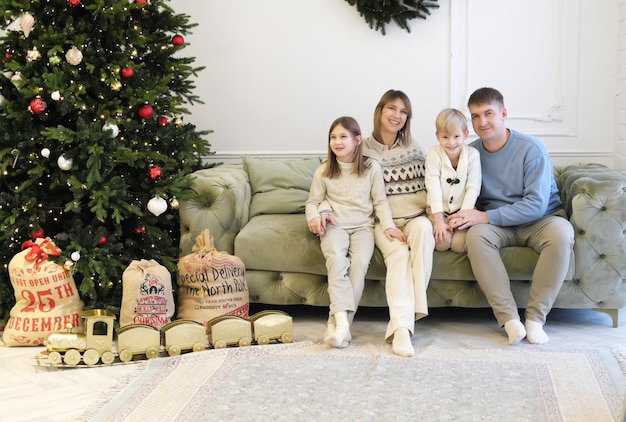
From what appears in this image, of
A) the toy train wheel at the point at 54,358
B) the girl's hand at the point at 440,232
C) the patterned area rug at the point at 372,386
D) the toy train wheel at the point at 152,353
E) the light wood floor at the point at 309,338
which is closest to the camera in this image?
the patterned area rug at the point at 372,386

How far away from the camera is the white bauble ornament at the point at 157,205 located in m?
3.24

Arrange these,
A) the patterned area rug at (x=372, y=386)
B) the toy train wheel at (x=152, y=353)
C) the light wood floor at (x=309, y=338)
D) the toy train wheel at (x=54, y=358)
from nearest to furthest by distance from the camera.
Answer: the patterned area rug at (x=372, y=386) < the light wood floor at (x=309, y=338) < the toy train wheel at (x=54, y=358) < the toy train wheel at (x=152, y=353)

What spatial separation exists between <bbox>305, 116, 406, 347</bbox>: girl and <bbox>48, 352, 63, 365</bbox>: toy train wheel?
1051mm

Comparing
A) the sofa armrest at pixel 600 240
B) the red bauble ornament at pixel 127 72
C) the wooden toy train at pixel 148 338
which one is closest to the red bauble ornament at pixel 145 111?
the red bauble ornament at pixel 127 72

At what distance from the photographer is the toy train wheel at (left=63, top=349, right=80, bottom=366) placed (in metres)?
2.76

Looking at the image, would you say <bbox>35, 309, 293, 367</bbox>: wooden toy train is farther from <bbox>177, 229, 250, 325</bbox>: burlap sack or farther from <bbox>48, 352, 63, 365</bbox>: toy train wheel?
<bbox>177, 229, 250, 325</bbox>: burlap sack

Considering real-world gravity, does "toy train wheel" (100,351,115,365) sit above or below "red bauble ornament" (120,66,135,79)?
below

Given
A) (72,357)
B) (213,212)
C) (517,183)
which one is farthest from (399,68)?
(72,357)

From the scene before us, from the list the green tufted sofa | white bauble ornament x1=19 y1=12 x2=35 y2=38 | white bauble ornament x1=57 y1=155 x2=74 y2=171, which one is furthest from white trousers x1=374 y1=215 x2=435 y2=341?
white bauble ornament x1=19 y1=12 x2=35 y2=38

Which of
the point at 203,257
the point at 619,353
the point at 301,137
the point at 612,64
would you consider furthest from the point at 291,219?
the point at 612,64

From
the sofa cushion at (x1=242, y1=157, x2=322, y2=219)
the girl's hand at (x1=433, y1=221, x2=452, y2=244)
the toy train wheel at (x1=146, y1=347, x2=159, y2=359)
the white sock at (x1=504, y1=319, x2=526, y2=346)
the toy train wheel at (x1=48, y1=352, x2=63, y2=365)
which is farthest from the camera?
the sofa cushion at (x1=242, y1=157, x2=322, y2=219)

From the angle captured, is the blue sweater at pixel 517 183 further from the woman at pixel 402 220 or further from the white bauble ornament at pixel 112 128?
the white bauble ornament at pixel 112 128

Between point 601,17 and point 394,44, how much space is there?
3.73 feet

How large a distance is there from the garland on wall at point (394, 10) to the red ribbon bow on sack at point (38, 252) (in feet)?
6.95
